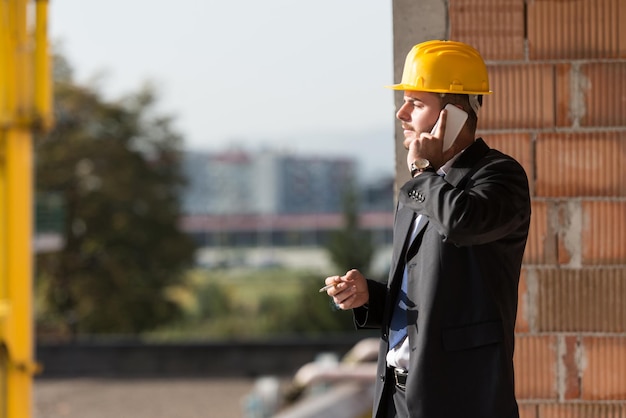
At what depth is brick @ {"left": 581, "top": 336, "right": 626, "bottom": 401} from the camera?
10.7 feet

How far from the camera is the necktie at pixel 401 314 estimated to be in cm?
238

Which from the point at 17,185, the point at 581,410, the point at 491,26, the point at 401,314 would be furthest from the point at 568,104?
the point at 17,185

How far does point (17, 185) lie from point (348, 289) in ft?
24.8

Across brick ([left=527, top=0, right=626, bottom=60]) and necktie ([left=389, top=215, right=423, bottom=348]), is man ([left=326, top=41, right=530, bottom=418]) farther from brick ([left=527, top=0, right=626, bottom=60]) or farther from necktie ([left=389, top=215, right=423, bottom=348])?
brick ([left=527, top=0, right=626, bottom=60])

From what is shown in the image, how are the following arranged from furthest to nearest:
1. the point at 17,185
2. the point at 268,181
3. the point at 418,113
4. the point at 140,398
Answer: the point at 268,181 < the point at 140,398 < the point at 17,185 < the point at 418,113

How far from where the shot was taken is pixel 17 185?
9516 mm

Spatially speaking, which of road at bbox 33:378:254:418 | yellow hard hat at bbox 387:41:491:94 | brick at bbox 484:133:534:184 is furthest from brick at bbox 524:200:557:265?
road at bbox 33:378:254:418

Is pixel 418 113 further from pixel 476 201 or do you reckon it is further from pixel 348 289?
pixel 348 289

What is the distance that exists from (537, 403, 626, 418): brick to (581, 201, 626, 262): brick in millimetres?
427

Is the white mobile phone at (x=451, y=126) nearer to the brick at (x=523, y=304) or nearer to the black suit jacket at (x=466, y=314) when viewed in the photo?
the black suit jacket at (x=466, y=314)

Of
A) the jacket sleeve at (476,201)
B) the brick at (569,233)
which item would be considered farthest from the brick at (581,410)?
the jacket sleeve at (476,201)

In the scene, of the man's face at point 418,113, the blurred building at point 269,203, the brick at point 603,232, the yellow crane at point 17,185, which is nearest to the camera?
the man's face at point 418,113

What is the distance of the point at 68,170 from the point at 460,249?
2306 centimetres

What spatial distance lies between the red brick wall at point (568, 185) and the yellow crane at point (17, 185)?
6950 mm
